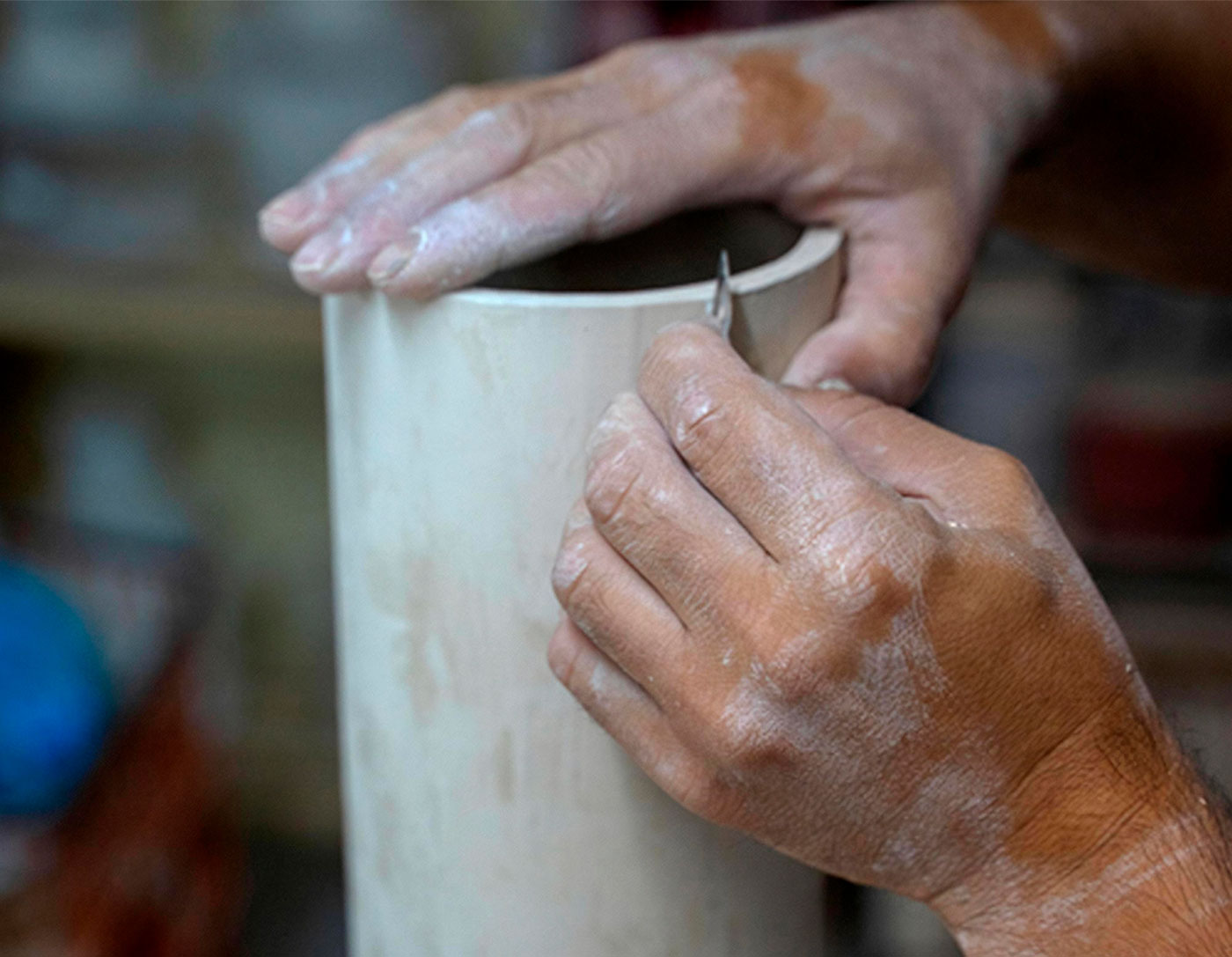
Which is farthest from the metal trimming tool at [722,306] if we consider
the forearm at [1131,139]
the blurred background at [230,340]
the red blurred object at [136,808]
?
the red blurred object at [136,808]

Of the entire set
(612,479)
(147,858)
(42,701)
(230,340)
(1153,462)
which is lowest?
(147,858)

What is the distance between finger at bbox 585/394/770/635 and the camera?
44 cm

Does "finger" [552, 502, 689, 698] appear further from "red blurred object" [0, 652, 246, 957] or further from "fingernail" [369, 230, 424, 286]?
"red blurred object" [0, 652, 246, 957]

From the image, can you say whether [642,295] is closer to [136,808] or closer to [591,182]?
[591,182]

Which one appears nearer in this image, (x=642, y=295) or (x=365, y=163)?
(x=642, y=295)

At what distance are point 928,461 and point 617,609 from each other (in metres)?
0.13

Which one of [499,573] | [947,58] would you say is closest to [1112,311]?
[947,58]

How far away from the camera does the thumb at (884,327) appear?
56 centimetres

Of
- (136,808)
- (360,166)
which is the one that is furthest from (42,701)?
(360,166)

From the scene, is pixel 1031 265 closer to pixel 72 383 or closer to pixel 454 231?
pixel 454 231

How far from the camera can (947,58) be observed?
27.3 inches

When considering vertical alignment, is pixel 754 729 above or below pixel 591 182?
below

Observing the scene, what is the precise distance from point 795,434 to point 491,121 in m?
0.26

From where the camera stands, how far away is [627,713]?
484 millimetres
